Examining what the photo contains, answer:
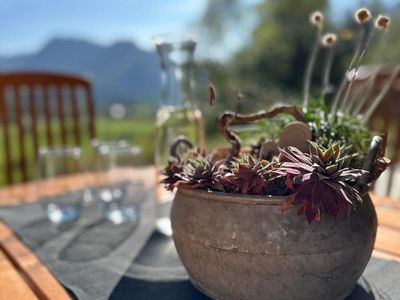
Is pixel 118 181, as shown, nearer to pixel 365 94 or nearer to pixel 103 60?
pixel 365 94

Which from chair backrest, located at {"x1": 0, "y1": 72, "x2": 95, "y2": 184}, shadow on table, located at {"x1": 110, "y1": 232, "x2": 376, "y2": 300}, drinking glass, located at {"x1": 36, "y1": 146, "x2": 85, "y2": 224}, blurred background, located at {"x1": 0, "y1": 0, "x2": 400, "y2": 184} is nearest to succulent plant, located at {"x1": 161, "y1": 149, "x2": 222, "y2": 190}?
shadow on table, located at {"x1": 110, "y1": 232, "x2": 376, "y2": 300}

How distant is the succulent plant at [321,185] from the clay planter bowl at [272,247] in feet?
0.09

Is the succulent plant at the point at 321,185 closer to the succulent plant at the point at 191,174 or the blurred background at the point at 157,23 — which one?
the succulent plant at the point at 191,174

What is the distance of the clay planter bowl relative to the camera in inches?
16.7

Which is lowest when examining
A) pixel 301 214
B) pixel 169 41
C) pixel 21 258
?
pixel 21 258

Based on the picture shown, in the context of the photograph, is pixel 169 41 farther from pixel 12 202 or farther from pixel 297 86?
pixel 297 86

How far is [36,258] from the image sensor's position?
2.19ft

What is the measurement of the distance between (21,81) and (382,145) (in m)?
1.39

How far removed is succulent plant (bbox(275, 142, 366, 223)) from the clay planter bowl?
0.09 feet

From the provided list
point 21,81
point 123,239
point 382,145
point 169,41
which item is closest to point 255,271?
point 382,145

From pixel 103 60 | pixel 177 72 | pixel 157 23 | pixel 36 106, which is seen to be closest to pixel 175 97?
pixel 177 72

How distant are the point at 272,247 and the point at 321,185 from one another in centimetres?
8

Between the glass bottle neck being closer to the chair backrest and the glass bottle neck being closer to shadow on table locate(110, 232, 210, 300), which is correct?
shadow on table locate(110, 232, 210, 300)

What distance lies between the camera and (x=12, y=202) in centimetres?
102
